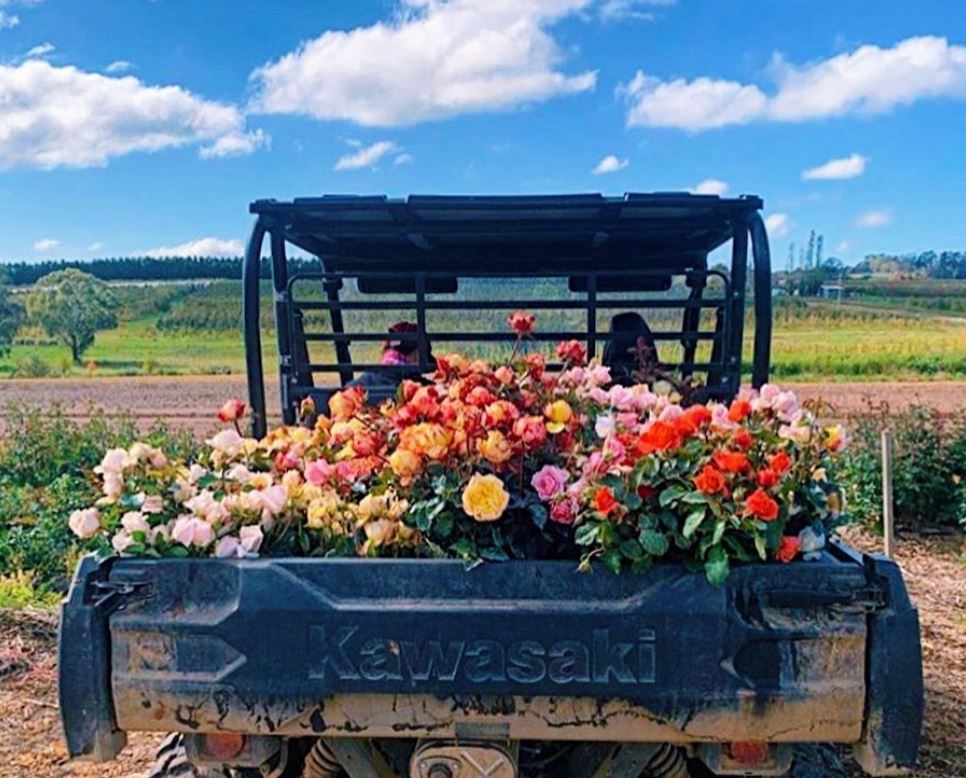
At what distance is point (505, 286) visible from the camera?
167 inches

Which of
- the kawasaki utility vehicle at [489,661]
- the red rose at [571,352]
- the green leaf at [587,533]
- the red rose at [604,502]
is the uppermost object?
the red rose at [571,352]

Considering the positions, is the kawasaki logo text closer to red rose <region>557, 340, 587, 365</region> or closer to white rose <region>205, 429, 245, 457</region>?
white rose <region>205, 429, 245, 457</region>

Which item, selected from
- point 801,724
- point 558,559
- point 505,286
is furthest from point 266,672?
point 505,286

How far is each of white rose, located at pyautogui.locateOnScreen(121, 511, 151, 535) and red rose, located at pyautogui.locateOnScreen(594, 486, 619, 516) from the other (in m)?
1.06

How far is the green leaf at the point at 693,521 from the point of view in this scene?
2.02 meters

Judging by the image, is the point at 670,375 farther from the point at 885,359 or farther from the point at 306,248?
the point at 885,359

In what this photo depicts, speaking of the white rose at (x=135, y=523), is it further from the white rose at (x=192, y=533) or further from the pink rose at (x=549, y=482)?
the pink rose at (x=549, y=482)

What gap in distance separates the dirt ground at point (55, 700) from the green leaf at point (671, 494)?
57.2 inches

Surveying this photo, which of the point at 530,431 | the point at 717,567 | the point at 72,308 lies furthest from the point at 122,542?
the point at 72,308

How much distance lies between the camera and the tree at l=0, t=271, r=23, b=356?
152 ft

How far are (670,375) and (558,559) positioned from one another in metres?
1.33

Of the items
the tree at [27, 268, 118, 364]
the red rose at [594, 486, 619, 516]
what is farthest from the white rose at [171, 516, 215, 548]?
the tree at [27, 268, 118, 364]

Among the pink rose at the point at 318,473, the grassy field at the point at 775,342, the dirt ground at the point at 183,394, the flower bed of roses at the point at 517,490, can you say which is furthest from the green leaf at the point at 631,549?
the grassy field at the point at 775,342

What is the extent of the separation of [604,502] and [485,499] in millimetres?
270
